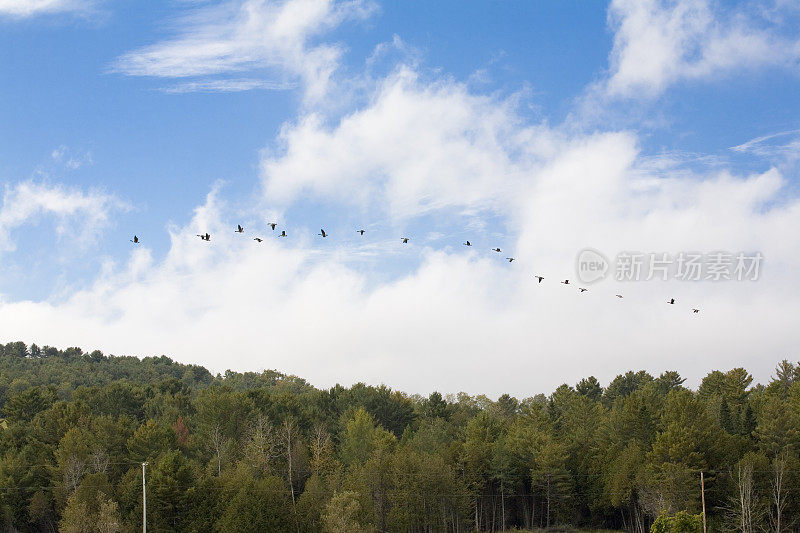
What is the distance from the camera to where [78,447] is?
72.8m

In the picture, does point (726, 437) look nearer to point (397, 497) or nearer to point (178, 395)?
point (397, 497)

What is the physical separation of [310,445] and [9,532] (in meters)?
31.6

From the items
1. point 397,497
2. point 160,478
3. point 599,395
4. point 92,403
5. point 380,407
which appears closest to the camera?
point 160,478

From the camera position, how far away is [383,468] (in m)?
68.4

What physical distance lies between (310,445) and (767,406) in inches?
1983

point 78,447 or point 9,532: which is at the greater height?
point 78,447

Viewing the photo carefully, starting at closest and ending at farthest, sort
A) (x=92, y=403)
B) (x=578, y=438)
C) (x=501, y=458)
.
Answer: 1. (x=501, y=458)
2. (x=578, y=438)
3. (x=92, y=403)

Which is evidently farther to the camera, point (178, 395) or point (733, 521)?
point (178, 395)

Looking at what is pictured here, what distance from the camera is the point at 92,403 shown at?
10138cm

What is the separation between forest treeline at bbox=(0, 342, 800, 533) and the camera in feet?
205

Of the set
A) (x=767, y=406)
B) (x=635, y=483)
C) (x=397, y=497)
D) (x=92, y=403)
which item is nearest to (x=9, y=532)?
(x=92, y=403)

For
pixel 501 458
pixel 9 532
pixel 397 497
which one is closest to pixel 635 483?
pixel 501 458

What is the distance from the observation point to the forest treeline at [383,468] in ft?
205

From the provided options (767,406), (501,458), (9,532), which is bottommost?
(9,532)
